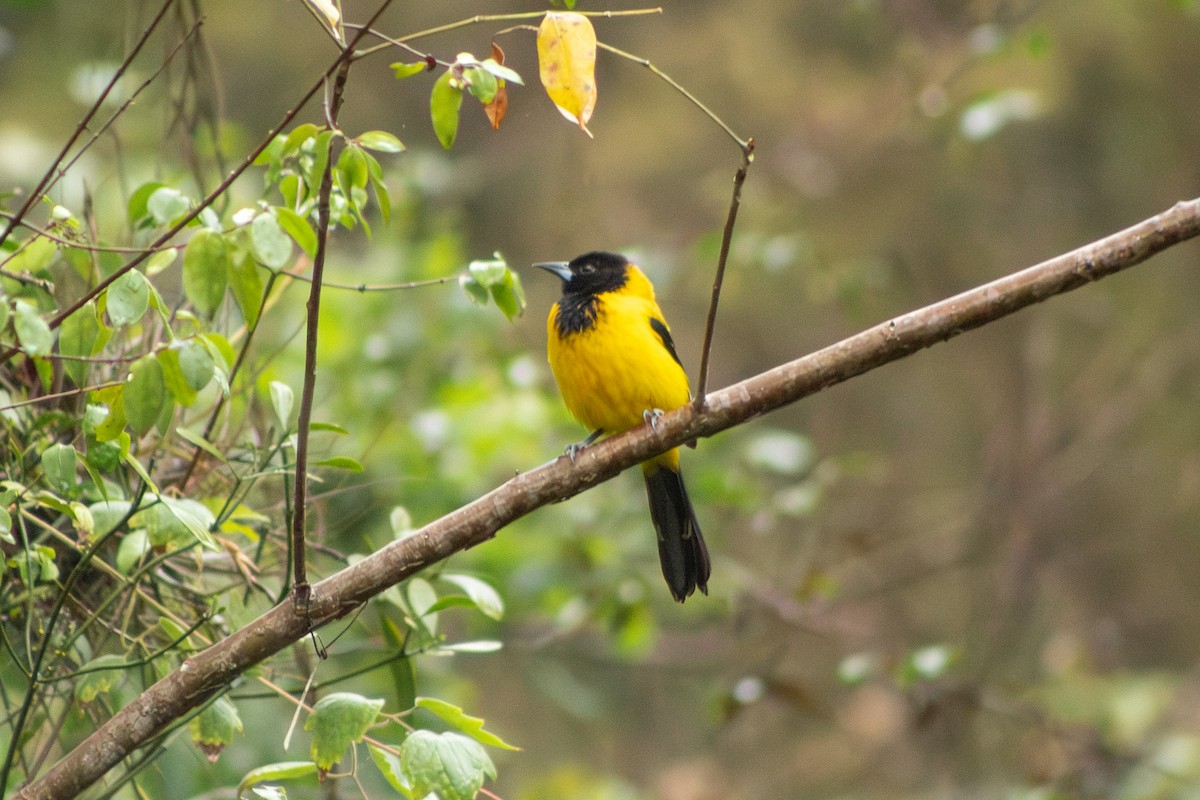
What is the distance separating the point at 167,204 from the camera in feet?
6.27

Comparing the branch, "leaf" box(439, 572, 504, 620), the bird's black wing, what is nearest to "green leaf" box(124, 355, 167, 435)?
the branch

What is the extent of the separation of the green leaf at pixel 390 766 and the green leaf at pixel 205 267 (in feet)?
2.41

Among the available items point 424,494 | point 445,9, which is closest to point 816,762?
point 424,494

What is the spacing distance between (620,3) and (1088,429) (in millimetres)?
3263

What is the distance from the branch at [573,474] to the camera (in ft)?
6.06

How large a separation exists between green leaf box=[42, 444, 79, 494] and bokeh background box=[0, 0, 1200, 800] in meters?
2.80

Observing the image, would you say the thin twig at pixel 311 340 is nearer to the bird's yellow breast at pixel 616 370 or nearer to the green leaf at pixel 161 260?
the green leaf at pixel 161 260

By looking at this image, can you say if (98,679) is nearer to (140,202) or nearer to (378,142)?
(140,202)

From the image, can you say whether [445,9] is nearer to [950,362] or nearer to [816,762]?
[950,362]

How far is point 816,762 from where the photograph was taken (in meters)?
6.68

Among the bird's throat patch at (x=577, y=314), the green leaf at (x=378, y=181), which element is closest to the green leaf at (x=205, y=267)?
the green leaf at (x=378, y=181)

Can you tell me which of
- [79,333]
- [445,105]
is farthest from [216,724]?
[445,105]

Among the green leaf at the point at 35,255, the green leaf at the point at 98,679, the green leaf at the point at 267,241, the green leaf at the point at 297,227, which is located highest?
the green leaf at the point at 35,255

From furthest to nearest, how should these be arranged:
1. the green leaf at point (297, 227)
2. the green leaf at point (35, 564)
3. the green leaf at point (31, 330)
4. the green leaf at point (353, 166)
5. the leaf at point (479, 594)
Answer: the leaf at point (479, 594) < the green leaf at point (35, 564) < the green leaf at point (353, 166) < the green leaf at point (297, 227) < the green leaf at point (31, 330)
